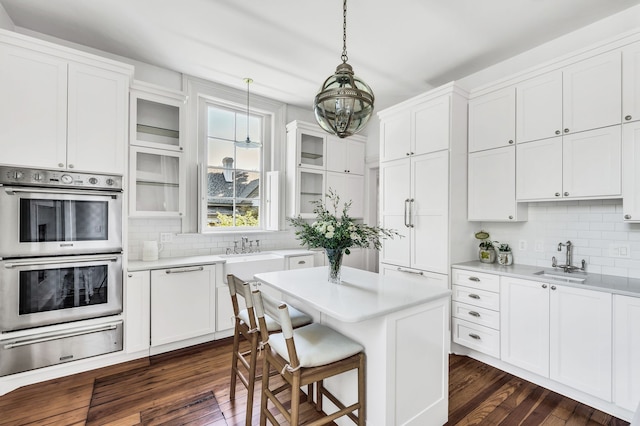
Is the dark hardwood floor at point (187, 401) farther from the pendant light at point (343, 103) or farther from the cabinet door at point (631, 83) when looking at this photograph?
the cabinet door at point (631, 83)

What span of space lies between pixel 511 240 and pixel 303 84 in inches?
117

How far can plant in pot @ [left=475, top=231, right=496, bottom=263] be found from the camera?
121 inches

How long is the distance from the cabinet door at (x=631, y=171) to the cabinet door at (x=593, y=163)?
0.03m

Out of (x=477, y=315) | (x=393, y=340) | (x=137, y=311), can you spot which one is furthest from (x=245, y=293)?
(x=477, y=315)

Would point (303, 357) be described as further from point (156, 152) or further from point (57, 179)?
point (156, 152)

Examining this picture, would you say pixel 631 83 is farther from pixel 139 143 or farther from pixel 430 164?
pixel 139 143

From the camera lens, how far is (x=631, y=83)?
2.15 meters

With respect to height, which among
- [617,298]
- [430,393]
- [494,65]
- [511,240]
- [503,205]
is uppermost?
[494,65]

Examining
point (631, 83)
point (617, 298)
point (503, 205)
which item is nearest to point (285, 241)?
point (503, 205)

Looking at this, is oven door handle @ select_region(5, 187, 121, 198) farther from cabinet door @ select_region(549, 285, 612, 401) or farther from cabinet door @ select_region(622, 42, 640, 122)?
cabinet door @ select_region(622, 42, 640, 122)

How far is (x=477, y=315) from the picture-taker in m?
2.80

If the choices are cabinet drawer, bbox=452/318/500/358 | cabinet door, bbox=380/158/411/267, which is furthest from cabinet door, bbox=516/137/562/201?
cabinet drawer, bbox=452/318/500/358

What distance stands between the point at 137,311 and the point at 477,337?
3.19m

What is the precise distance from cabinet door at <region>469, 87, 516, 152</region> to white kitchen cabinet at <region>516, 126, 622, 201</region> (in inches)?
7.9
